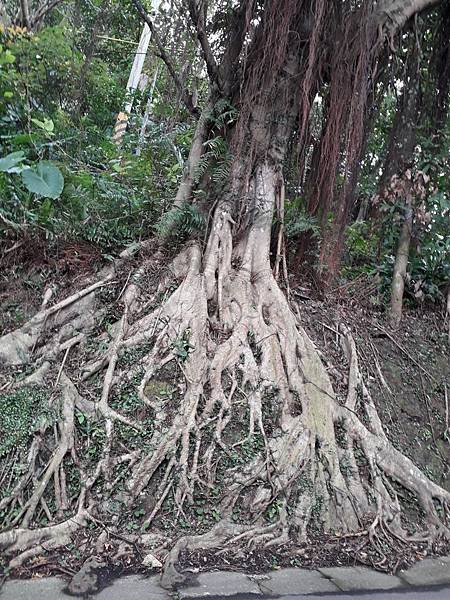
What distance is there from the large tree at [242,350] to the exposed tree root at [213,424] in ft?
0.04

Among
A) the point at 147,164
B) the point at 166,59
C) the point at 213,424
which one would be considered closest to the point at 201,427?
the point at 213,424

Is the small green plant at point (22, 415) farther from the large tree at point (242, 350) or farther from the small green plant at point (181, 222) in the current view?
the small green plant at point (181, 222)

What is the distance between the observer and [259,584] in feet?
9.91

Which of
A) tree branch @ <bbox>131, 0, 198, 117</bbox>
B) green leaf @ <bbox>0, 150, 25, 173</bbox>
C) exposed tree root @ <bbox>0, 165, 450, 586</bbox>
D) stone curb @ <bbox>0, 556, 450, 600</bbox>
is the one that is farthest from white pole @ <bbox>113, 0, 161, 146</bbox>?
stone curb @ <bbox>0, 556, 450, 600</bbox>

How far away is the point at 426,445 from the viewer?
5000 mm

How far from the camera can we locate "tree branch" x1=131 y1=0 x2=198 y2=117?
528 centimetres

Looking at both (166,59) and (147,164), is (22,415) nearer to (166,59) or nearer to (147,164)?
(166,59)

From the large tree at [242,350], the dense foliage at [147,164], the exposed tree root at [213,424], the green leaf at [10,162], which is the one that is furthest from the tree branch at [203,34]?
the green leaf at [10,162]

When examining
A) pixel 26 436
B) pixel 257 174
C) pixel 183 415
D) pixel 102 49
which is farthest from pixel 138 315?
pixel 102 49

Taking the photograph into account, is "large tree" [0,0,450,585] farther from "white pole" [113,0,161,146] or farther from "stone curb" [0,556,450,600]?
"white pole" [113,0,161,146]

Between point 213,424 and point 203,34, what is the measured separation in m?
3.53

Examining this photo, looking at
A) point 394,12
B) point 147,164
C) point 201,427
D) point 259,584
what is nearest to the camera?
point 259,584

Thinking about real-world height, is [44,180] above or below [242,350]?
above

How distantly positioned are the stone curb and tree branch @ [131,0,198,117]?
4.62 m
